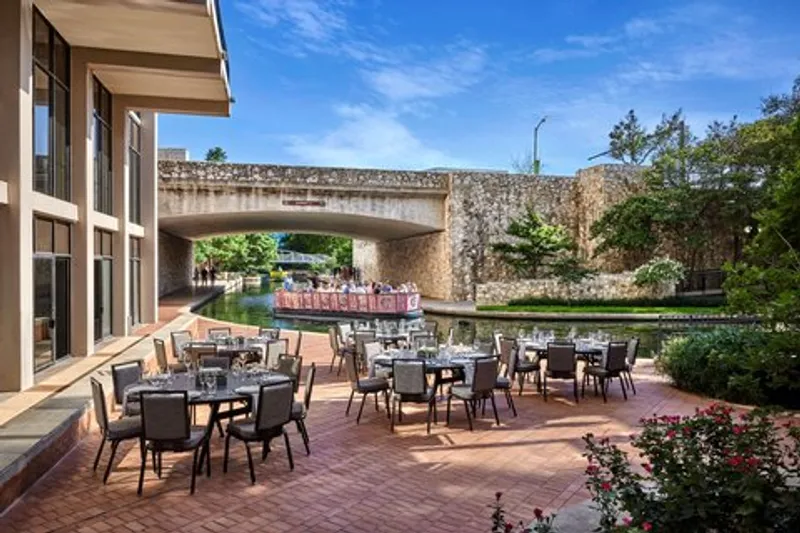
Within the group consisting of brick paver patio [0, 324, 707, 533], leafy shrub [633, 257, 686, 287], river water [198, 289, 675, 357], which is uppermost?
leafy shrub [633, 257, 686, 287]

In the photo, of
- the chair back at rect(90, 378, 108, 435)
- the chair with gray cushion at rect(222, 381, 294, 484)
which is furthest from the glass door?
the chair with gray cushion at rect(222, 381, 294, 484)

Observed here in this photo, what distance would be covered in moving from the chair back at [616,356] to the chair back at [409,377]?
10.7 ft

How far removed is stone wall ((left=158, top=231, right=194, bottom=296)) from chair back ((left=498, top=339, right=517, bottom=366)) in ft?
77.3

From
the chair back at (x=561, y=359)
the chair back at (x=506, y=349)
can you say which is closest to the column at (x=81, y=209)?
the chair back at (x=506, y=349)

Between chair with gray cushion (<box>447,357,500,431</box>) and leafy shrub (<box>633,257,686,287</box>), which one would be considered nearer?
chair with gray cushion (<box>447,357,500,431</box>)

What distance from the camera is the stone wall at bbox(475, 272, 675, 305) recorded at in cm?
2495

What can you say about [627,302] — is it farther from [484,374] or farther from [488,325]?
[484,374]

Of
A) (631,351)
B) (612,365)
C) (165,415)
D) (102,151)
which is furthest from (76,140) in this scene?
(631,351)

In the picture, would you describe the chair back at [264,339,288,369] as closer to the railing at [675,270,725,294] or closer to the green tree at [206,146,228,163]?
the railing at [675,270,725,294]

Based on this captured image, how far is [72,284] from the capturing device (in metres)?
11.3

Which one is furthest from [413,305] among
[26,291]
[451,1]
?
[26,291]

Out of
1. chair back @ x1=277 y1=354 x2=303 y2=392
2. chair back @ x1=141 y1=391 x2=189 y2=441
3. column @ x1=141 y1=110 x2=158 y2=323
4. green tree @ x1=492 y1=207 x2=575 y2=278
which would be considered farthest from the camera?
green tree @ x1=492 y1=207 x2=575 y2=278

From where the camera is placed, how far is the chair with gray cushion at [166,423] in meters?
5.29

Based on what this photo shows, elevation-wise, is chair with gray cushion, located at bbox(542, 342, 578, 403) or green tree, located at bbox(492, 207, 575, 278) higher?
green tree, located at bbox(492, 207, 575, 278)
